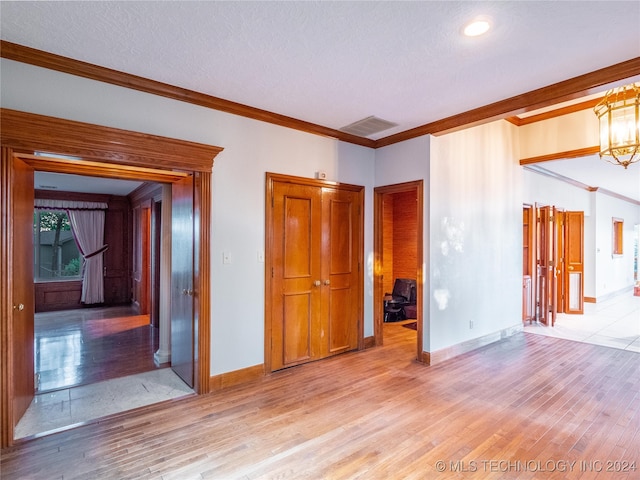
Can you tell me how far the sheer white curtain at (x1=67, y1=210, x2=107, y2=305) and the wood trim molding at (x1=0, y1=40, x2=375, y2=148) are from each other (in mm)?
6049

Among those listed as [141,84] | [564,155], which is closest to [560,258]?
[564,155]

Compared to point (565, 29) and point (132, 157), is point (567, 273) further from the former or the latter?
point (132, 157)

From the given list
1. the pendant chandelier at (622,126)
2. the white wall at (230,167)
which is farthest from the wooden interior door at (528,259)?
the white wall at (230,167)

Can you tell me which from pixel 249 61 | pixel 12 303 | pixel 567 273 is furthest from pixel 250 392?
pixel 567 273

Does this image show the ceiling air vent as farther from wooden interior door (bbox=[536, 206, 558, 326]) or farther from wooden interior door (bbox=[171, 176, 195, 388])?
wooden interior door (bbox=[536, 206, 558, 326])

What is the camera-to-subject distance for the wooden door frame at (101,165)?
2311 mm

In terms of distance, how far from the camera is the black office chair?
6.18m

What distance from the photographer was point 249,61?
A: 2541mm

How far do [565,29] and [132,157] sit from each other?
3.15 metres

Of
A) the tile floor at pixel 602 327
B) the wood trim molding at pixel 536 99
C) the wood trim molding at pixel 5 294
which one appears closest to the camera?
the wood trim molding at pixel 5 294

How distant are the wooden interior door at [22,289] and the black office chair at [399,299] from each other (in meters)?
4.90

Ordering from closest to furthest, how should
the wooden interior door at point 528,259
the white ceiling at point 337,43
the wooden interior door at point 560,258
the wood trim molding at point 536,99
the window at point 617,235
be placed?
the white ceiling at point 337,43
the wood trim molding at point 536,99
the wooden interior door at point 528,259
the wooden interior door at point 560,258
the window at point 617,235

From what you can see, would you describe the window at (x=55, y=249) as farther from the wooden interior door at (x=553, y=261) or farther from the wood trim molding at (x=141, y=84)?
the wooden interior door at (x=553, y=261)

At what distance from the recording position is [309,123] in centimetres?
383
